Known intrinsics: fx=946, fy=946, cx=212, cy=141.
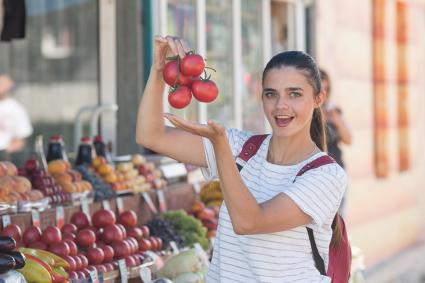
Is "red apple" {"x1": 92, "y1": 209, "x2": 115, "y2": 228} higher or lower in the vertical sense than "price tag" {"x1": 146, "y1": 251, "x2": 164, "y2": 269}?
higher

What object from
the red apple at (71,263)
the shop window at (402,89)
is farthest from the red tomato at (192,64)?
the shop window at (402,89)

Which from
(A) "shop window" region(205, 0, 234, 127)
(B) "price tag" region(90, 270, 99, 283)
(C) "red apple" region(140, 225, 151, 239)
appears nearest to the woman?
(B) "price tag" region(90, 270, 99, 283)

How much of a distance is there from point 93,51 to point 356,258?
2.53 metres

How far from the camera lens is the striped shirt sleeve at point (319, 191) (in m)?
2.95

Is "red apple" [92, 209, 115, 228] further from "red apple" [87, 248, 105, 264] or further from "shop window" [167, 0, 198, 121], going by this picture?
"shop window" [167, 0, 198, 121]

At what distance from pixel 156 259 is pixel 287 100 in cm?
219

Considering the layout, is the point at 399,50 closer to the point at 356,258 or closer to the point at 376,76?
the point at 376,76

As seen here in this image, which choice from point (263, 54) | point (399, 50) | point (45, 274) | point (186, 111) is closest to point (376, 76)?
point (399, 50)

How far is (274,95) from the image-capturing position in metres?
3.10

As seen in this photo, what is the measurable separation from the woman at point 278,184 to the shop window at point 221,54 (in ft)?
14.1

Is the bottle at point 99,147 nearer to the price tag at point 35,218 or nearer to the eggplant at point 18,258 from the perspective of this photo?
the price tag at point 35,218

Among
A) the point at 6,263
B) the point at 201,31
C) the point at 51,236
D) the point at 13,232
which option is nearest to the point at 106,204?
the point at 51,236

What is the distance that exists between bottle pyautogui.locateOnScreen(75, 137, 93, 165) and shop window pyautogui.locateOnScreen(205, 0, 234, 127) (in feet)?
5.70

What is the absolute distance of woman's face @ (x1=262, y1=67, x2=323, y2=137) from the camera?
10.1 ft
